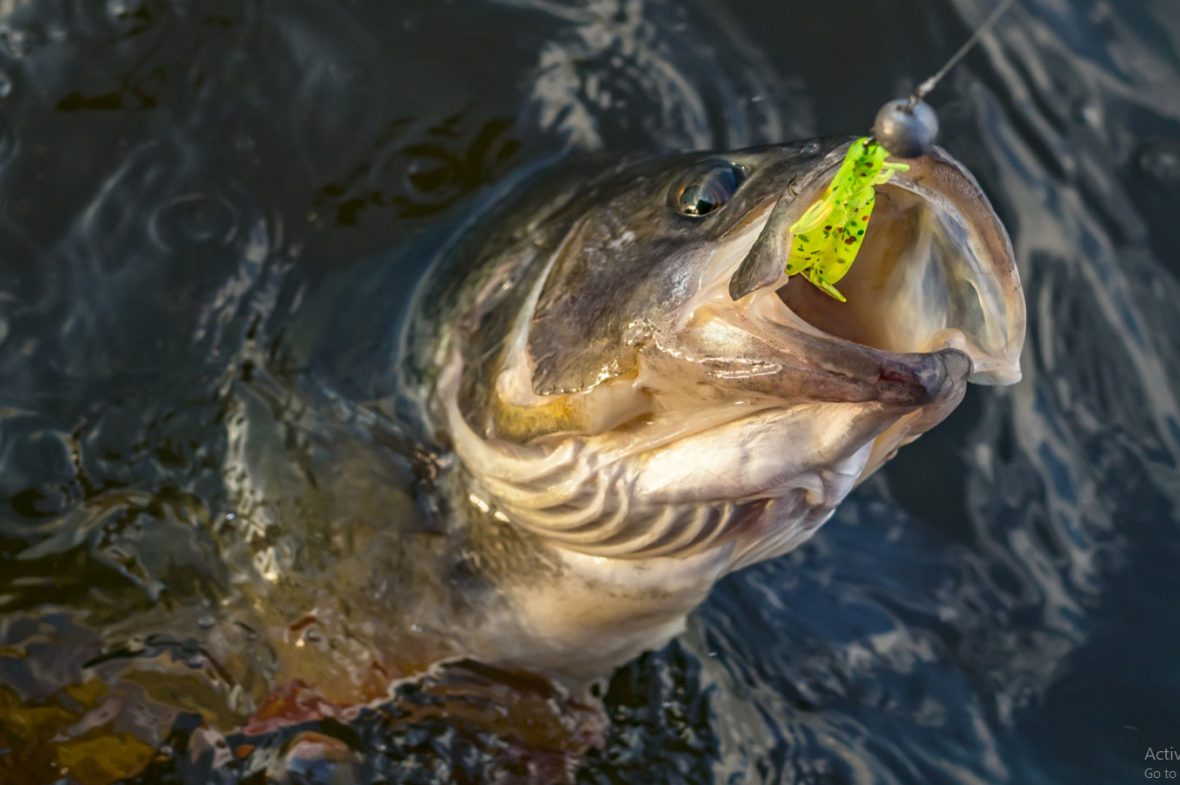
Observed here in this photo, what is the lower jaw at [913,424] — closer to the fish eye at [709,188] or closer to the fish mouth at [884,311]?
the fish mouth at [884,311]

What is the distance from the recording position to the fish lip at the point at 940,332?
6.69 feet

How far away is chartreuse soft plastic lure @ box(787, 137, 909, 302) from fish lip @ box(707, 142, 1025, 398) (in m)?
0.03

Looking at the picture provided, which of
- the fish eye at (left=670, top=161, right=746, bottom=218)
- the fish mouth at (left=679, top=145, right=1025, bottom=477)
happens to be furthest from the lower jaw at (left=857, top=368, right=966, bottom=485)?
the fish eye at (left=670, top=161, right=746, bottom=218)

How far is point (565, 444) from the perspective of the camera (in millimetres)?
2654

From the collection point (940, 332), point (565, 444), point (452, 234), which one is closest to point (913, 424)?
point (940, 332)

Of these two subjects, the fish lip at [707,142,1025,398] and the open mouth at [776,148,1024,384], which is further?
the open mouth at [776,148,1024,384]

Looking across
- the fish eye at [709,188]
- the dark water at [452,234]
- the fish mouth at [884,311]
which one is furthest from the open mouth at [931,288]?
the dark water at [452,234]

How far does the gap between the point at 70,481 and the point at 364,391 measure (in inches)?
31.5

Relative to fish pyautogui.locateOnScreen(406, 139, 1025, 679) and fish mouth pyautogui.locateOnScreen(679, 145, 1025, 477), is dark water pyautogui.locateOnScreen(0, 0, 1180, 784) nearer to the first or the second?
fish pyautogui.locateOnScreen(406, 139, 1025, 679)

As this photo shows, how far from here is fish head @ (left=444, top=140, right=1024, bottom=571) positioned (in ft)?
6.97

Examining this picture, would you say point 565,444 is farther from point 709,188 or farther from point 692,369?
point 709,188

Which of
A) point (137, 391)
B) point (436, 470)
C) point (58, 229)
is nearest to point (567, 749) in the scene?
point (436, 470)

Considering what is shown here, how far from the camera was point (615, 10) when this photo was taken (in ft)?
14.6

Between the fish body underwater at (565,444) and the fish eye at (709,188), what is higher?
the fish eye at (709,188)
